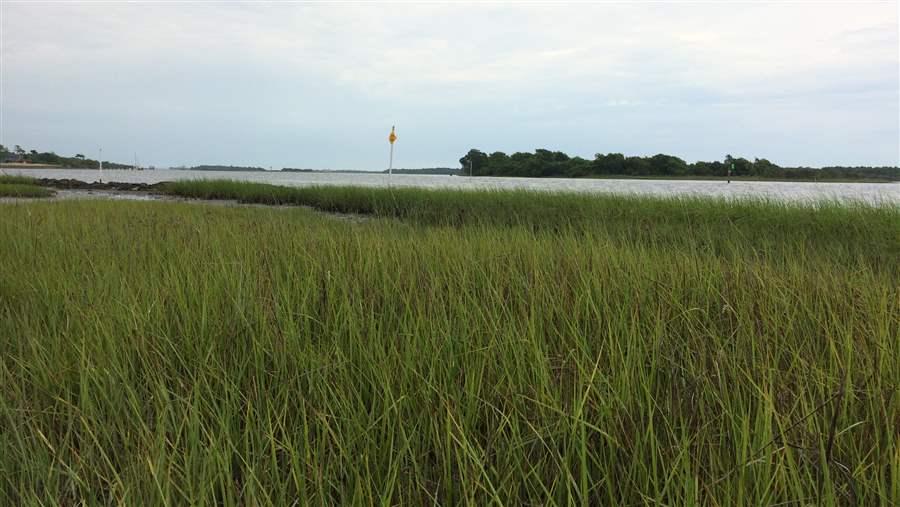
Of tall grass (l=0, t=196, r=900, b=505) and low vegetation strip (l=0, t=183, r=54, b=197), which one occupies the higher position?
low vegetation strip (l=0, t=183, r=54, b=197)

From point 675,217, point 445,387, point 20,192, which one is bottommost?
point 445,387

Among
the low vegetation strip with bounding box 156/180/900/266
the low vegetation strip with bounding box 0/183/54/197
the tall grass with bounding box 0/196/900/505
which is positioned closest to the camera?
the tall grass with bounding box 0/196/900/505

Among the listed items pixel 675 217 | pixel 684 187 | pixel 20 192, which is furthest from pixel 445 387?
pixel 684 187

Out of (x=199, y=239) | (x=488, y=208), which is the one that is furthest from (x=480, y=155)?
(x=199, y=239)

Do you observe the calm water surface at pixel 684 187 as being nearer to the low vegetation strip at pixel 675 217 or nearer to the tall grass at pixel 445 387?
the low vegetation strip at pixel 675 217

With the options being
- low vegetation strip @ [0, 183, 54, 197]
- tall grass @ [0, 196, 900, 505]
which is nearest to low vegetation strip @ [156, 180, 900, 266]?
tall grass @ [0, 196, 900, 505]

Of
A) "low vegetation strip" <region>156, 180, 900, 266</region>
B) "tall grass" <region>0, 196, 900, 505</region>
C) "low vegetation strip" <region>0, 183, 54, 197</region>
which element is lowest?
"tall grass" <region>0, 196, 900, 505</region>

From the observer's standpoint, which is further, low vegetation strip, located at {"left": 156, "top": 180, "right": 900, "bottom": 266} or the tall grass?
low vegetation strip, located at {"left": 156, "top": 180, "right": 900, "bottom": 266}

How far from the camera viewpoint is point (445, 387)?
4.32 feet

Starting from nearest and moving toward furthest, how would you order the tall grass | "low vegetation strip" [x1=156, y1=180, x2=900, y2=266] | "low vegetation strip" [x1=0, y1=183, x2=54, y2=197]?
the tall grass, "low vegetation strip" [x1=156, y1=180, x2=900, y2=266], "low vegetation strip" [x1=0, y1=183, x2=54, y2=197]

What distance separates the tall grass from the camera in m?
1.04

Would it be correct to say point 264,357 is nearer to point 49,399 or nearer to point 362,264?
point 49,399

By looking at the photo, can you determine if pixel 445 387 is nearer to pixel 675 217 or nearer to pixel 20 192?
pixel 675 217

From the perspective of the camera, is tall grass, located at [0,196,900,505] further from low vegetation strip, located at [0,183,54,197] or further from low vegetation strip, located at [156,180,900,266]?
low vegetation strip, located at [0,183,54,197]
